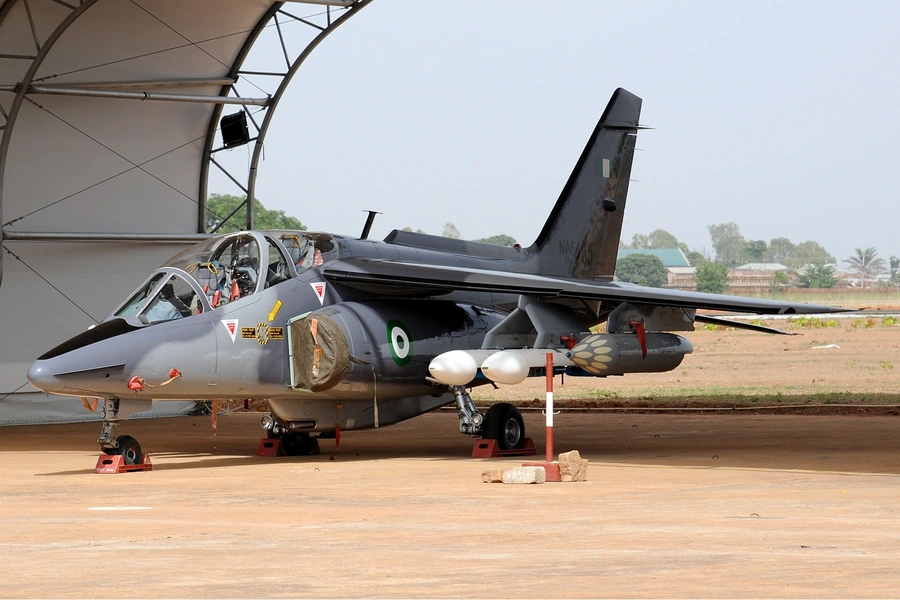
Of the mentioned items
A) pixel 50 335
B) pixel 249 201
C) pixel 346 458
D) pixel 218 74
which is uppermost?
pixel 218 74

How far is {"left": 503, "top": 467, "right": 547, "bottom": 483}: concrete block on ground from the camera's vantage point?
1123cm

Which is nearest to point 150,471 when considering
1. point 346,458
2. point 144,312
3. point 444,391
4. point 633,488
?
point 144,312

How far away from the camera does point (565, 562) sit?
6.51 meters

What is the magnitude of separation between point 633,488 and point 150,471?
5.51 m

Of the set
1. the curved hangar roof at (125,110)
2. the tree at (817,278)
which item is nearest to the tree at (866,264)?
the tree at (817,278)

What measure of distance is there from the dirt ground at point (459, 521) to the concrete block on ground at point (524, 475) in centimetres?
22

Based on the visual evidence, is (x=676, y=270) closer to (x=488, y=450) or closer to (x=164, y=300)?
(x=488, y=450)

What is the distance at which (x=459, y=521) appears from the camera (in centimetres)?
848

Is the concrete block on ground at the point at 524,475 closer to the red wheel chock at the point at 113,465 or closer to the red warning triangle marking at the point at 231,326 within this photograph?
the red warning triangle marking at the point at 231,326

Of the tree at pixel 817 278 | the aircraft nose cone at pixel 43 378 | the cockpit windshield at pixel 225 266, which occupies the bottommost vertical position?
the aircraft nose cone at pixel 43 378

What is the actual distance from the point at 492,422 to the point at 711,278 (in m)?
116

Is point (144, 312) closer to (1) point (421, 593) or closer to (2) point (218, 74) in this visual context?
(1) point (421, 593)

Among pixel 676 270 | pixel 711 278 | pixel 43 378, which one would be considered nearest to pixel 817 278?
pixel 676 270

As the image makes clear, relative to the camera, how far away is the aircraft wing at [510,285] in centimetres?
1371
